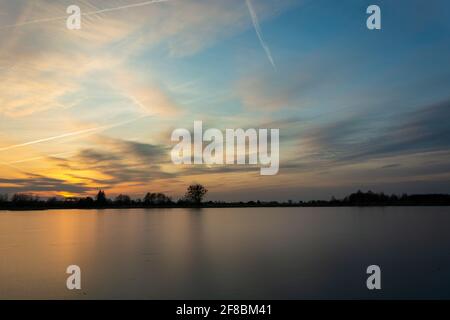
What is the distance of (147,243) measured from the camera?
112 feet

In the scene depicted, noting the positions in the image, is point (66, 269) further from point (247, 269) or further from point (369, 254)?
point (369, 254)

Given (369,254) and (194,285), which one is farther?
(369,254)
